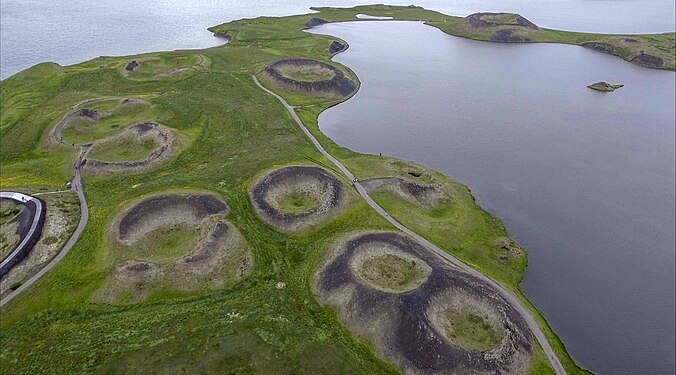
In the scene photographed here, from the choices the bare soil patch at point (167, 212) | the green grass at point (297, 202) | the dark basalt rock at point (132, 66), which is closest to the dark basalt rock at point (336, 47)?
the dark basalt rock at point (132, 66)

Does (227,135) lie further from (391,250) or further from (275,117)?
(391,250)

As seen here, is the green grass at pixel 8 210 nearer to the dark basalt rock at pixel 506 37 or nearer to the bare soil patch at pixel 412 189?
the bare soil patch at pixel 412 189

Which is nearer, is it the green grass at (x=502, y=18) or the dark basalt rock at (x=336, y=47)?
the dark basalt rock at (x=336, y=47)

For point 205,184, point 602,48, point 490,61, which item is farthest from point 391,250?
point 602,48

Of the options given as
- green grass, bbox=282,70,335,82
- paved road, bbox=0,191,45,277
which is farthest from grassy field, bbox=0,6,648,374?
green grass, bbox=282,70,335,82

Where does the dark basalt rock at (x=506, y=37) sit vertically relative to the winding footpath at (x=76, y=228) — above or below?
above

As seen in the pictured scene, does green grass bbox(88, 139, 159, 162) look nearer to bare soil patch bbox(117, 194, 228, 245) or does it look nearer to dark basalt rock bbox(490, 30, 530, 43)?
bare soil patch bbox(117, 194, 228, 245)
